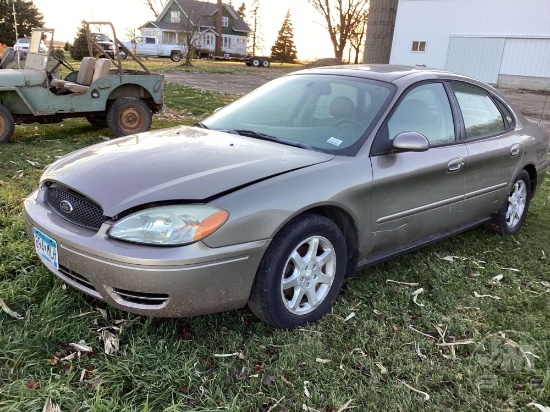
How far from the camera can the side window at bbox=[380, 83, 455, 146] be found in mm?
3391

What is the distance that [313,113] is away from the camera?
355cm

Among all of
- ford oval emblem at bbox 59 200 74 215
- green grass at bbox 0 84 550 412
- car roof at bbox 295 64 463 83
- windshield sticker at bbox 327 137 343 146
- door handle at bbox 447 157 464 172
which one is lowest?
green grass at bbox 0 84 550 412

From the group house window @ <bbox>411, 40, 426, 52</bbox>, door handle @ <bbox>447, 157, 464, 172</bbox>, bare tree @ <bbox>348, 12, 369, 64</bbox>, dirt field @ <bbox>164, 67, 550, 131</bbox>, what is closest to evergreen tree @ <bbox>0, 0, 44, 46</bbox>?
dirt field @ <bbox>164, 67, 550, 131</bbox>

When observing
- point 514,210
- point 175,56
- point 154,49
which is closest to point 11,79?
point 514,210

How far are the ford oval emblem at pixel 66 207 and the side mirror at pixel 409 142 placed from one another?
76.6 inches

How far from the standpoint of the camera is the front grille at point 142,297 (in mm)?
2434

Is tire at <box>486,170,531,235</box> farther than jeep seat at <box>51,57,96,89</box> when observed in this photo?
No

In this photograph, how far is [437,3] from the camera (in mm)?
24984

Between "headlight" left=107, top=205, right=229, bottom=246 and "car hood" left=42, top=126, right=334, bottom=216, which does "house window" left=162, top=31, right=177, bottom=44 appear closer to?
"car hood" left=42, top=126, right=334, bottom=216

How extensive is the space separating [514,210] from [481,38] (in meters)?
22.2

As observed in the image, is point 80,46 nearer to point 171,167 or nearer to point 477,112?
point 477,112

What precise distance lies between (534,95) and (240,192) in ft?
73.6

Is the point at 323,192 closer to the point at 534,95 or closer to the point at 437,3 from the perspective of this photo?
the point at 534,95

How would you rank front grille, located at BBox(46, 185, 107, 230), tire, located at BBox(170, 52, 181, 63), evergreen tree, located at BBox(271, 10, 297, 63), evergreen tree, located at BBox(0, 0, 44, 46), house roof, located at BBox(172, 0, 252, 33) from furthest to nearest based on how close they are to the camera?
1. evergreen tree, located at BBox(271, 10, 297, 63)
2. house roof, located at BBox(172, 0, 252, 33)
3. tire, located at BBox(170, 52, 181, 63)
4. evergreen tree, located at BBox(0, 0, 44, 46)
5. front grille, located at BBox(46, 185, 107, 230)
